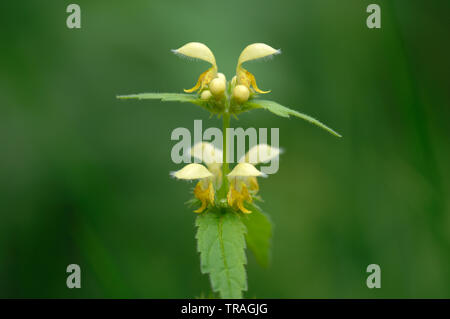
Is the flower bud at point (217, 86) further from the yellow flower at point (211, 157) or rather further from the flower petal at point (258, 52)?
the yellow flower at point (211, 157)

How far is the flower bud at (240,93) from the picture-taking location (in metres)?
2.04

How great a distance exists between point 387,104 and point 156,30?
230 cm

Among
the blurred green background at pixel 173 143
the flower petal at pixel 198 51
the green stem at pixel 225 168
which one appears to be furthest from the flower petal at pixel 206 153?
the blurred green background at pixel 173 143

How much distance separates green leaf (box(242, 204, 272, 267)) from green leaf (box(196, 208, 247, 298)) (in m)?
0.22

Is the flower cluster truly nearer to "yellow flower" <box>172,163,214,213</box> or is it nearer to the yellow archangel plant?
the yellow archangel plant

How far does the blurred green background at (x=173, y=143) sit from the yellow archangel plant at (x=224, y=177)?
33.3 inches

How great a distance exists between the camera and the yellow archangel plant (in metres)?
1.78

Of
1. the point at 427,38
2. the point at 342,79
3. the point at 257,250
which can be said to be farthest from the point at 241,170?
the point at 427,38

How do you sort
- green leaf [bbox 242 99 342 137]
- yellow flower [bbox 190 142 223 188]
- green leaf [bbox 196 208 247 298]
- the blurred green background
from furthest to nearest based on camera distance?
1. the blurred green background
2. yellow flower [bbox 190 142 223 188]
3. green leaf [bbox 242 99 342 137]
4. green leaf [bbox 196 208 247 298]

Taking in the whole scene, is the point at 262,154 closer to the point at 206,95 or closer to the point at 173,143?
the point at 206,95

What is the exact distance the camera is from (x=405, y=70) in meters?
3.33

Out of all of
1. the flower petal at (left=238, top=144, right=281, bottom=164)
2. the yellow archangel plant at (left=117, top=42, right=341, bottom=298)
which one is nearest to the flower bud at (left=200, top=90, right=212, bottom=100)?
the yellow archangel plant at (left=117, top=42, right=341, bottom=298)

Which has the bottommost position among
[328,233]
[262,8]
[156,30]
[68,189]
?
[328,233]

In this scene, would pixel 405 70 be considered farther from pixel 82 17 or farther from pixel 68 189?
pixel 68 189
